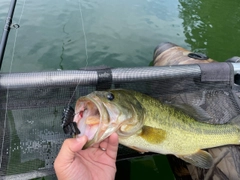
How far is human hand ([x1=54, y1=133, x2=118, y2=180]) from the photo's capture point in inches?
71.2

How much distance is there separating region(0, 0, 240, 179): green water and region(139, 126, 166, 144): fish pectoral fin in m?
1.34

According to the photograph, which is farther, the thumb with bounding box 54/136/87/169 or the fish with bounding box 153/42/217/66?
the fish with bounding box 153/42/217/66

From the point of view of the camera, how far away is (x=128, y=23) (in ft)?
23.6

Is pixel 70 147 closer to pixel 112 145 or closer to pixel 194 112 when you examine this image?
pixel 112 145

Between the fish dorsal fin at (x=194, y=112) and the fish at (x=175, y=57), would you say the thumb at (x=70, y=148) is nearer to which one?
the fish dorsal fin at (x=194, y=112)

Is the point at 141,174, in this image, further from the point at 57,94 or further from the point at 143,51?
the point at 143,51

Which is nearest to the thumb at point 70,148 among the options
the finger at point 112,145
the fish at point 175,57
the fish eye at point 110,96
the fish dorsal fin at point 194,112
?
the finger at point 112,145

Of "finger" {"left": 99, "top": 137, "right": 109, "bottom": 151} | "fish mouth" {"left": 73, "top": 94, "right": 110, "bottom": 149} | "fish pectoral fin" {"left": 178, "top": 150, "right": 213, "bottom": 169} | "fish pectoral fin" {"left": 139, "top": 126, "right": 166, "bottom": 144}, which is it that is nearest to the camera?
"fish mouth" {"left": 73, "top": 94, "right": 110, "bottom": 149}

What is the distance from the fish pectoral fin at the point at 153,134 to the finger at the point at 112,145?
28 cm

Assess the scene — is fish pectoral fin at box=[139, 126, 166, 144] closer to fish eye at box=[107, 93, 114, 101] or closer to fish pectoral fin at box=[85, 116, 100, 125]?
fish eye at box=[107, 93, 114, 101]

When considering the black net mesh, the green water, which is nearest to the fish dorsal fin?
the black net mesh

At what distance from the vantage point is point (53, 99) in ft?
8.18

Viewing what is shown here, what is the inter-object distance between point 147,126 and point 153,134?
95 mm

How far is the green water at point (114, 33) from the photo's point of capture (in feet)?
17.0
